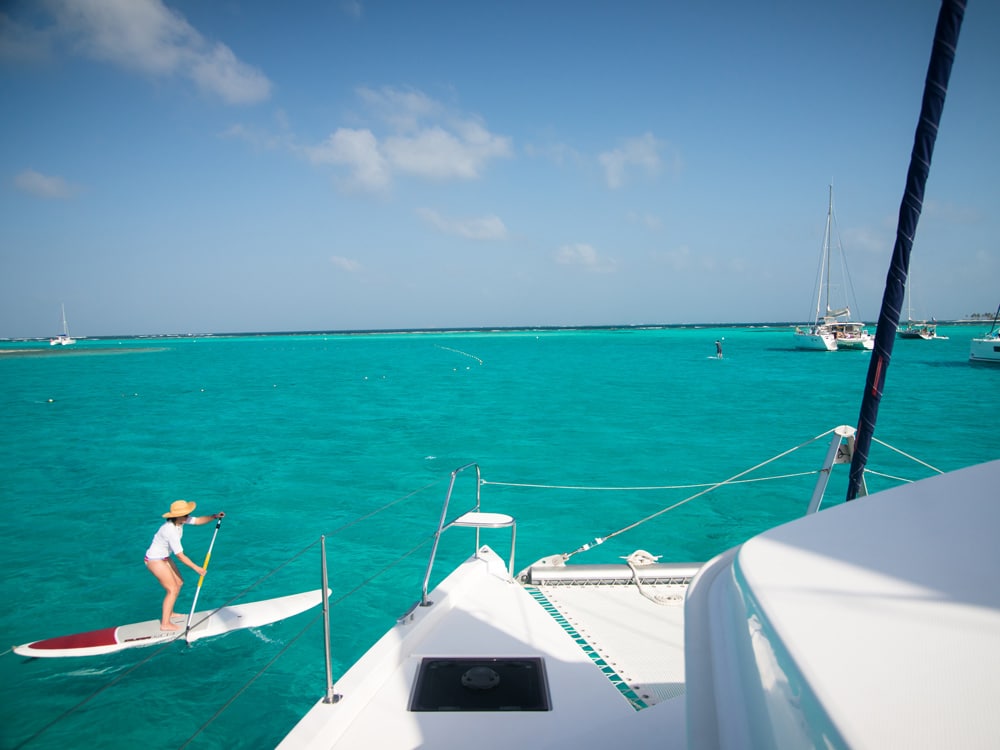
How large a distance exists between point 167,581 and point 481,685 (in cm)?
480

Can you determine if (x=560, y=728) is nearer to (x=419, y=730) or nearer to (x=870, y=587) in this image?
(x=419, y=730)

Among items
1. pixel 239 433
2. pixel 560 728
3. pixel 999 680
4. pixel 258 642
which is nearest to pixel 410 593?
pixel 258 642

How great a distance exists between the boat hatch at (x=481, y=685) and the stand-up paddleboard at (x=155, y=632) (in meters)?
3.66

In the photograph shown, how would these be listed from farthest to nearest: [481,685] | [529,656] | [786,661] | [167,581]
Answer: [167,581], [529,656], [481,685], [786,661]

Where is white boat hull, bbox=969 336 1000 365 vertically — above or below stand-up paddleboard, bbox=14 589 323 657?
above

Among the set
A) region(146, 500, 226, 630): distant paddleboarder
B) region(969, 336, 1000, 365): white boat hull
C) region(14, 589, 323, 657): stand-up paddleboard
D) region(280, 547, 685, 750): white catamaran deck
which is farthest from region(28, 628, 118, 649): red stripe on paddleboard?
region(969, 336, 1000, 365): white boat hull

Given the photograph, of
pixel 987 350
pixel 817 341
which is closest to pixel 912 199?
pixel 987 350

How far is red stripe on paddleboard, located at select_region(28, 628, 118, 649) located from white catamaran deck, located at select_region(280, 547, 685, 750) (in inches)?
179

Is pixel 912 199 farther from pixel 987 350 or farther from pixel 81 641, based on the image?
pixel 987 350

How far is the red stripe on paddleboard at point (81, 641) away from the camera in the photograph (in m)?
6.50

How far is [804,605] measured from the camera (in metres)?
1.22

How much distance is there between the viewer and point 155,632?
673cm

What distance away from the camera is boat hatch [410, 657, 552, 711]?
3.27 meters

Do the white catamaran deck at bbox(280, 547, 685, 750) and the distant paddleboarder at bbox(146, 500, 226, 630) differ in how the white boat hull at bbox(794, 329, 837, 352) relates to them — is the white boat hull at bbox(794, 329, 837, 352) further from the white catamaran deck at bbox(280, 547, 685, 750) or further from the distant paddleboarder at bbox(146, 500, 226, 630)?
the distant paddleboarder at bbox(146, 500, 226, 630)
